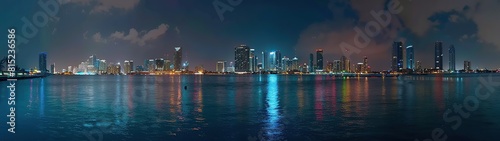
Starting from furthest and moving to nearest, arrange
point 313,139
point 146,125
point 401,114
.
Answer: point 401,114, point 146,125, point 313,139

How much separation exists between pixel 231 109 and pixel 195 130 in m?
10.00

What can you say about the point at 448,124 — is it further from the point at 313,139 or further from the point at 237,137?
the point at 237,137

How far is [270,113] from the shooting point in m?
27.1

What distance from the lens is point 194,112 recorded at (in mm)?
27750

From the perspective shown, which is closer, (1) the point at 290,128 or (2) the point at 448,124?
(1) the point at 290,128

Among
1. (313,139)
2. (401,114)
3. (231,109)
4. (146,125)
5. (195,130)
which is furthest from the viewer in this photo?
(231,109)

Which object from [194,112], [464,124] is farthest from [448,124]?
[194,112]

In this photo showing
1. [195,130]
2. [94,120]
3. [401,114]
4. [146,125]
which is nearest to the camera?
[195,130]

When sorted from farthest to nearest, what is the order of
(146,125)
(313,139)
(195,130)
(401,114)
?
1. (401,114)
2. (146,125)
3. (195,130)
4. (313,139)

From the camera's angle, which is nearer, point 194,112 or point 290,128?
point 290,128

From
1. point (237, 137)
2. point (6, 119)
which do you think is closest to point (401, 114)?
point (237, 137)

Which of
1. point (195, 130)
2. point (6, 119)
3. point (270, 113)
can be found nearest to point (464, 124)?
point (270, 113)

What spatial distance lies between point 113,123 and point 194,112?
6.53 m

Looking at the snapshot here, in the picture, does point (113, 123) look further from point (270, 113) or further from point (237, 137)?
point (270, 113)
